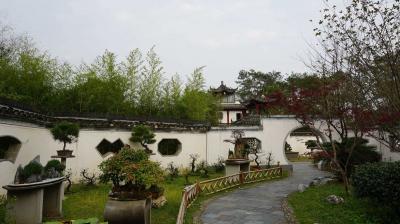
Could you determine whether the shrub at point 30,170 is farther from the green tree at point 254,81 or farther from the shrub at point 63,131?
the green tree at point 254,81

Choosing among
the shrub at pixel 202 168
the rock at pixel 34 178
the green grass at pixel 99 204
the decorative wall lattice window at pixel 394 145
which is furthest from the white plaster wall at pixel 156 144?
the decorative wall lattice window at pixel 394 145

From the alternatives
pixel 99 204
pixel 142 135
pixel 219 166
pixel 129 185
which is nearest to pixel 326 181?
pixel 219 166

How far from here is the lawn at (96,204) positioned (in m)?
8.97

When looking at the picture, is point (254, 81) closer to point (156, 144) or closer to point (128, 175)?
point (156, 144)

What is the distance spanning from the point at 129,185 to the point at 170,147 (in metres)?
12.2

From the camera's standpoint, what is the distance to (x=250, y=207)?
404 inches

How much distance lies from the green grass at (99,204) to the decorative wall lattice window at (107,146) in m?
2.34

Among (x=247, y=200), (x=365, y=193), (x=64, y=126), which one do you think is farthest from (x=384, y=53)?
(x=64, y=126)

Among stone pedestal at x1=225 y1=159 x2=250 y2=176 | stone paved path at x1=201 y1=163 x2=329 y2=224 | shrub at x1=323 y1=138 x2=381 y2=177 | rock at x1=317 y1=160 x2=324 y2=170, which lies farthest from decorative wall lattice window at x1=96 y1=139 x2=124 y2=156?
rock at x1=317 y1=160 x2=324 y2=170

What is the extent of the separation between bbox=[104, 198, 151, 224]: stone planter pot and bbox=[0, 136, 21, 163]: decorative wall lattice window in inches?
220

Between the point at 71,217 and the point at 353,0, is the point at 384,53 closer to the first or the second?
the point at 353,0

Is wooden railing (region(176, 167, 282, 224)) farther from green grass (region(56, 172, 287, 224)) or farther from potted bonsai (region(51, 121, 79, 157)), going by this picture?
potted bonsai (region(51, 121, 79, 157))

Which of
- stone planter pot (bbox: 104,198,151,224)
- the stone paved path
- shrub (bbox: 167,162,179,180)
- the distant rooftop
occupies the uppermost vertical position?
the distant rooftop

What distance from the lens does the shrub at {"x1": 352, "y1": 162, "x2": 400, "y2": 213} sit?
8000mm
